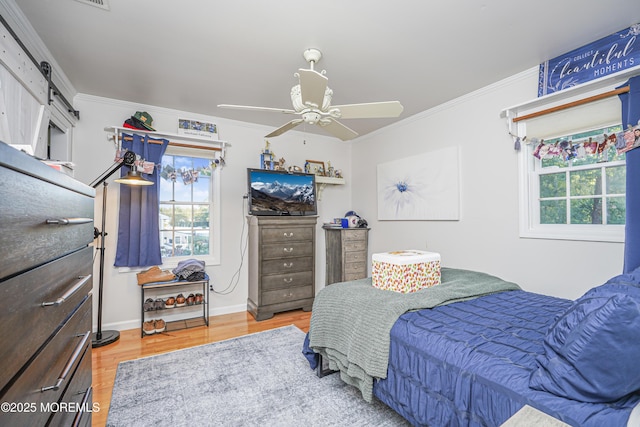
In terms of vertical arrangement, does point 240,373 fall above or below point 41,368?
below

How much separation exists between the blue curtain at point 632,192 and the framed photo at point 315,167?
322cm

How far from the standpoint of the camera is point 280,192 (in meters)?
3.87

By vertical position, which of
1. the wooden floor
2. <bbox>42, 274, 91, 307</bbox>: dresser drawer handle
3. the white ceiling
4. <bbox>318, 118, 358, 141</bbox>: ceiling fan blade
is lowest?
the wooden floor

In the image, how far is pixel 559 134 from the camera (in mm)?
2457

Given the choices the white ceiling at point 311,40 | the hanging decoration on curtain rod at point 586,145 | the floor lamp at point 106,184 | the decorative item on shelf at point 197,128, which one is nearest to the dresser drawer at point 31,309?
the white ceiling at point 311,40

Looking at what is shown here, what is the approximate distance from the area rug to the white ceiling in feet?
8.20

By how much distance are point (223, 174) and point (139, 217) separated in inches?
42.8

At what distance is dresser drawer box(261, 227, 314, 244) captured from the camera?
3.63m

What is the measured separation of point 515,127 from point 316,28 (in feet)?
6.55

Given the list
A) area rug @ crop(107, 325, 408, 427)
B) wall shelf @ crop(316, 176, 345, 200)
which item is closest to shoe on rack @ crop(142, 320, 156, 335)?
area rug @ crop(107, 325, 408, 427)

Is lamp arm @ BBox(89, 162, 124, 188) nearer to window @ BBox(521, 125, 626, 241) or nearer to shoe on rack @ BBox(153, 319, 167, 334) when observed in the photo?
shoe on rack @ BBox(153, 319, 167, 334)

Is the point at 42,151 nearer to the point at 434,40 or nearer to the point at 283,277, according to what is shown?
the point at 283,277

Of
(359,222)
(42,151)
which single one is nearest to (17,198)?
(42,151)

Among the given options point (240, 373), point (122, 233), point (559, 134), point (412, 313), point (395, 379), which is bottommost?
point (240, 373)
